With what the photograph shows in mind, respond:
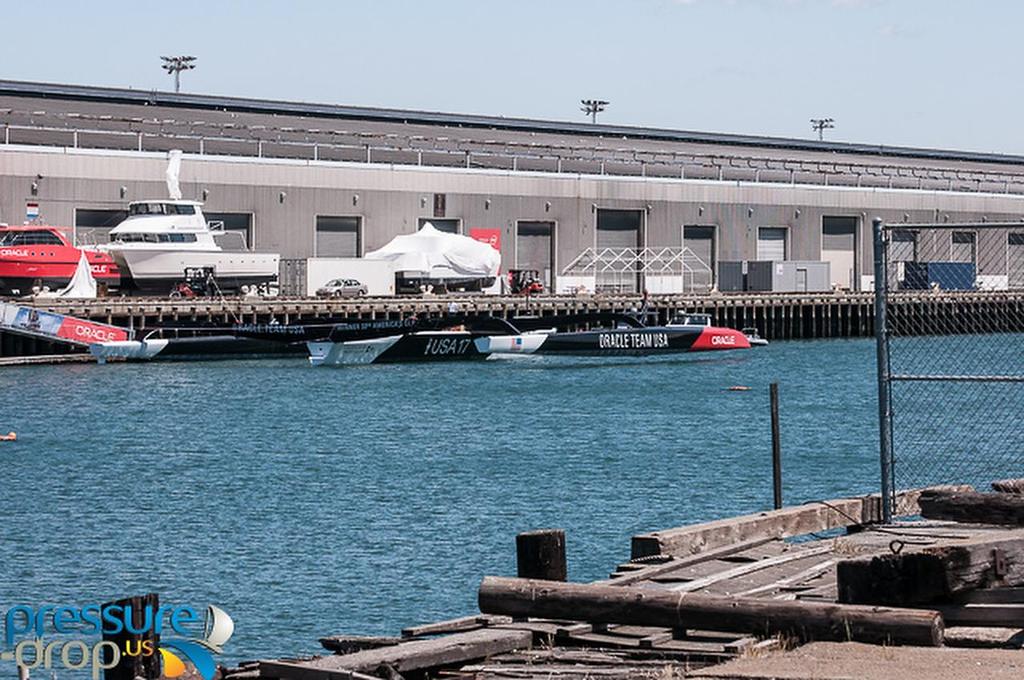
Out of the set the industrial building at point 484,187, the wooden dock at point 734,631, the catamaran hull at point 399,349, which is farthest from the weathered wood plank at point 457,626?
the industrial building at point 484,187

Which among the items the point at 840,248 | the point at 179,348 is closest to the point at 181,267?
the point at 179,348

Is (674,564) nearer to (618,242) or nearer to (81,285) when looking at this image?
(81,285)

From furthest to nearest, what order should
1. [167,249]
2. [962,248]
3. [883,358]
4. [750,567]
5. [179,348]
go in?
1. [962,248]
2. [167,249]
3. [179,348]
4. [883,358]
5. [750,567]

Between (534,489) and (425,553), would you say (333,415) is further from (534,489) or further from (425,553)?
(425,553)

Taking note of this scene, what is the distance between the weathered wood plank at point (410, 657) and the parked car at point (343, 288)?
70617 mm

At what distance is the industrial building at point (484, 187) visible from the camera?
270 ft

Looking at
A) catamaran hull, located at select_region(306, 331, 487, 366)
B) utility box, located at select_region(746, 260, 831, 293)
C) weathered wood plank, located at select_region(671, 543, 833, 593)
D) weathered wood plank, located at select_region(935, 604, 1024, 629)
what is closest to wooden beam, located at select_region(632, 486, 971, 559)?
weathered wood plank, located at select_region(671, 543, 833, 593)

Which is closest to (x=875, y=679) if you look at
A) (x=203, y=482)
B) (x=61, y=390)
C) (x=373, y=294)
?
(x=203, y=482)

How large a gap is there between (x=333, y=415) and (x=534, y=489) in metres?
18.1

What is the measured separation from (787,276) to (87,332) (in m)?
44.6

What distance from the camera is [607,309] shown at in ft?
291

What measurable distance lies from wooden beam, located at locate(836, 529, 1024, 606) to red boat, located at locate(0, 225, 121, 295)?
65.2 meters

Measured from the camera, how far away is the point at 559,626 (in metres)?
12.6

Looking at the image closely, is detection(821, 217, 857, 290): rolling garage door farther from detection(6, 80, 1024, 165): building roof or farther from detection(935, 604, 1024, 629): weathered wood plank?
detection(935, 604, 1024, 629): weathered wood plank
